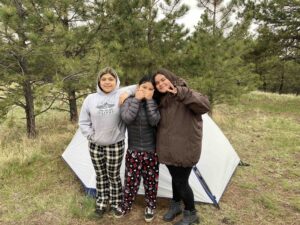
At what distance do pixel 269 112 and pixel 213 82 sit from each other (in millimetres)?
4689

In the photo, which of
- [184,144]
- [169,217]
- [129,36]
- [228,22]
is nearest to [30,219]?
[169,217]

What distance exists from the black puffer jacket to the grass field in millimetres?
993

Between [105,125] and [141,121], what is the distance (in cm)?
39

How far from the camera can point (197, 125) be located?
3.33m

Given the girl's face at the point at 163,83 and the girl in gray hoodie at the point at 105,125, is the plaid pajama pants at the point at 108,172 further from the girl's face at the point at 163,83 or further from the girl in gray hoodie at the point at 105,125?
the girl's face at the point at 163,83

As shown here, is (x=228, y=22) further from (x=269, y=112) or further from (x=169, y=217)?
(x=169, y=217)

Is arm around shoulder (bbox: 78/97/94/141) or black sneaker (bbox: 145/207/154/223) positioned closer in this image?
arm around shoulder (bbox: 78/97/94/141)

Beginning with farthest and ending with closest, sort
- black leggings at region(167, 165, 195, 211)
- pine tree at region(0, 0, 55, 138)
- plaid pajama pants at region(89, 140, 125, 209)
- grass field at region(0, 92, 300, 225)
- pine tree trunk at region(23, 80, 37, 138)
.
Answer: pine tree trunk at region(23, 80, 37, 138) < pine tree at region(0, 0, 55, 138) < grass field at region(0, 92, 300, 225) < plaid pajama pants at region(89, 140, 125, 209) < black leggings at region(167, 165, 195, 211)

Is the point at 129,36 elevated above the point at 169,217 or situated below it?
above

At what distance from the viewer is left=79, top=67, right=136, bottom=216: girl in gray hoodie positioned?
347 centimetres

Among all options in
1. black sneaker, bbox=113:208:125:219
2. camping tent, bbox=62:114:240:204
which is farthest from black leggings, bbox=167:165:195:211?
black sneaker, bbox=113:208:125:219

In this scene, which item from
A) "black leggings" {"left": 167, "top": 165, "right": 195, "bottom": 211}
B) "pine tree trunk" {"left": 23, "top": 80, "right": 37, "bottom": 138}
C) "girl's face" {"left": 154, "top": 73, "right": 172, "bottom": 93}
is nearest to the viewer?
"girl's face" {"left": 154, "top": 73, "right": 172, "bottom": 93}

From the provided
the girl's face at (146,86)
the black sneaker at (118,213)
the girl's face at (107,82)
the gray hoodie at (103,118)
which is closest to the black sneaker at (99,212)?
the black sneaker at (118,213)

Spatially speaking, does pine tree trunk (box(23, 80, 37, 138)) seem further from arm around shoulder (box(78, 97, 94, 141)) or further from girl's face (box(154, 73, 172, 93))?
girl's face (box(154, 73, 172, 93))
